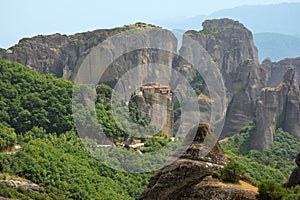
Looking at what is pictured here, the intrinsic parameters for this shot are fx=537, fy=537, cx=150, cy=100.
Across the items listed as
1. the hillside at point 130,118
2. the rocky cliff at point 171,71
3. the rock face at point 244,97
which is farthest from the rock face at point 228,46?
the rock face at point 244,97

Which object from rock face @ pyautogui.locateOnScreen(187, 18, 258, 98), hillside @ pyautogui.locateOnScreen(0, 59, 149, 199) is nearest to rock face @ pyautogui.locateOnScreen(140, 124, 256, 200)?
hillside @ pyautogui.locateOnScreen(0, 59, 149, 199)

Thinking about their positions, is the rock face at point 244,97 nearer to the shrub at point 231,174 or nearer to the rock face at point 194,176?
the rock face at point 194,176

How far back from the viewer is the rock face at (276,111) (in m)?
42.4

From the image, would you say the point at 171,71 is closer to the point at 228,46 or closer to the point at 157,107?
the point at 228,46

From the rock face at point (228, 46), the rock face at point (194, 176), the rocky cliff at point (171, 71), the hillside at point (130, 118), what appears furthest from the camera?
the rock face at point (228, 46)

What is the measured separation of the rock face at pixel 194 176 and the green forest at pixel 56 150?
8.20 metres

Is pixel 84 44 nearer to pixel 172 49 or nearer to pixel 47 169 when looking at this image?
pixel 172 49

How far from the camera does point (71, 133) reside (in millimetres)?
28938

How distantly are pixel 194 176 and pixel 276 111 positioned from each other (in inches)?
1418

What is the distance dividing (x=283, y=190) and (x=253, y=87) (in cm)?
4189

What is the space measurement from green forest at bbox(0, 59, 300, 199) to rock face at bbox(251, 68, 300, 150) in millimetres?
1852

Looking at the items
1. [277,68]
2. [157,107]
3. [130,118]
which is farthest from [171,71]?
[130,118]

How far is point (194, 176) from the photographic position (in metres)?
8.79

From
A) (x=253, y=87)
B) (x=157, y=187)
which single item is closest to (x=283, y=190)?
(x=157, y=187)
